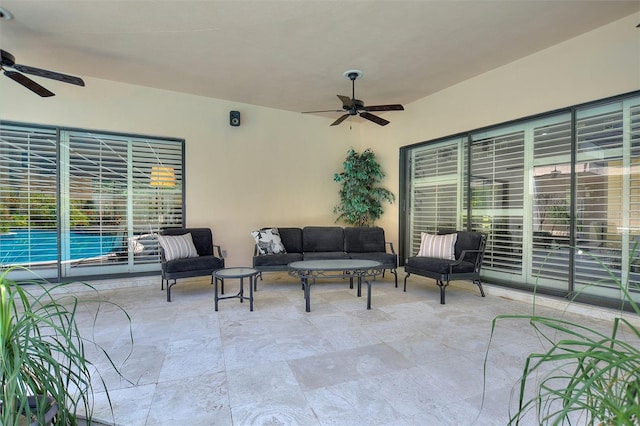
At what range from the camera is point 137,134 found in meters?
5.04

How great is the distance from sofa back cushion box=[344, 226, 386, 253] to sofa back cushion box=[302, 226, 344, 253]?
122mm

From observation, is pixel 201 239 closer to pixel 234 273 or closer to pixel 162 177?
pixel 162 177

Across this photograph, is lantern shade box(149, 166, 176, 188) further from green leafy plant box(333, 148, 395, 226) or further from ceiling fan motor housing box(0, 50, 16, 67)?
green leafy plant box(333, 148, 395, 226)

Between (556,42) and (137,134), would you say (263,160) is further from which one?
(556,42)

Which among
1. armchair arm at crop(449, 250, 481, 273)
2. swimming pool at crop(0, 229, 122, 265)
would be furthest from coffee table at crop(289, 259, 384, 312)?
swimming pool at crop(0, 229, 122, 265)

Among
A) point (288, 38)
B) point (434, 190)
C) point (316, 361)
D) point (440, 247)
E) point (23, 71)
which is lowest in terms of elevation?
point (316, 361)

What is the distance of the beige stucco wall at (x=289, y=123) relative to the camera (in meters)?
3.66

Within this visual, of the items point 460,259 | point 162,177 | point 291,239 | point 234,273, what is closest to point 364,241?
point 291,239

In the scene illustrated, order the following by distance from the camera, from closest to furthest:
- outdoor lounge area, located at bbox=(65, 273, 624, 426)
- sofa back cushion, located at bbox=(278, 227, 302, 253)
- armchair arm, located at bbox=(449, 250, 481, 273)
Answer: outdoor lounge area, located at bbox=(65, 273, 624, 426), armchair arm, located at bbox=(449, 250, 481, 273), sofa back cushion, located at bbox=(278, 227, 302, 253)

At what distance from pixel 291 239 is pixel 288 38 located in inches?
120

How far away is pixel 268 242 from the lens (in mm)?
5082

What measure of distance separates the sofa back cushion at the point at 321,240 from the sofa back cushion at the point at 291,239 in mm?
89

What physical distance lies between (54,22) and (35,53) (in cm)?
104

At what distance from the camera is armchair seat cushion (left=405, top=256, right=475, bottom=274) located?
4.08 metres
